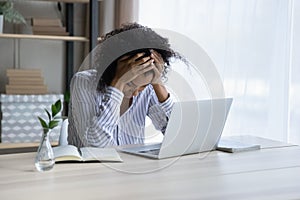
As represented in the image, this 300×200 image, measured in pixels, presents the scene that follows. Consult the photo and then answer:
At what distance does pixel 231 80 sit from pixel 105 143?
1.16m

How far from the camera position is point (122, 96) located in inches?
70.7

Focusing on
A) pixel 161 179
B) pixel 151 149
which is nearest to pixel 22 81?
pixel 151 149

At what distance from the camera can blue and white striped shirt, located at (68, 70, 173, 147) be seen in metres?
1.72

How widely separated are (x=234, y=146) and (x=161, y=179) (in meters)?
0.53

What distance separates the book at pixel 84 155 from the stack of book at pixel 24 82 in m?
1.21

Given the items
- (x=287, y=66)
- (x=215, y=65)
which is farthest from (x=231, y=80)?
(x=287, y=66)

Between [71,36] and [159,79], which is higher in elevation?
[71,36]

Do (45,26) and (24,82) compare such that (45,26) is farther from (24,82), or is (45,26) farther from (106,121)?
(106,121)

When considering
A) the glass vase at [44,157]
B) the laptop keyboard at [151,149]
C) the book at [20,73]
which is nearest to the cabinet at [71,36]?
the book at [20,73]

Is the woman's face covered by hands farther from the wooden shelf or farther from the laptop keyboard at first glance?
the wooden shelf

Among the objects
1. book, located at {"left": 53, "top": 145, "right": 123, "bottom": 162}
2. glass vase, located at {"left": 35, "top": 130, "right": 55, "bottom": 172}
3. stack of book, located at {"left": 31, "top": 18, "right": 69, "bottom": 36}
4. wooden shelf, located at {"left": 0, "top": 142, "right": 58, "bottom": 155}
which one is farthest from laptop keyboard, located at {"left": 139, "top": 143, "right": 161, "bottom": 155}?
stack of book, located at {"left": 31, "top": 18, "right": 69, "bottom": 36}

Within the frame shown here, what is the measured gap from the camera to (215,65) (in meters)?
2.62

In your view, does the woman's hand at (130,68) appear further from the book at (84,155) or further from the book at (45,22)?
the book at (45,22)

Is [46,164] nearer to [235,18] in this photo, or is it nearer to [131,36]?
[131,36]
